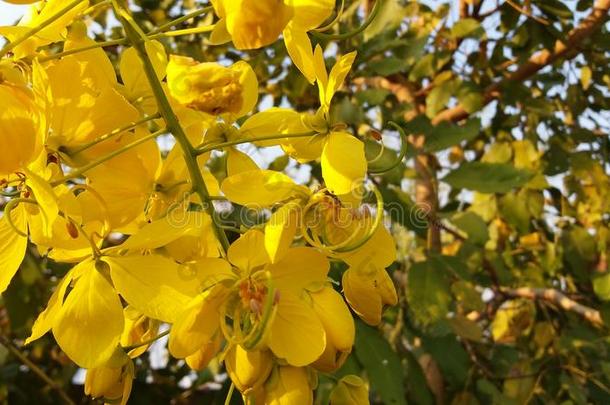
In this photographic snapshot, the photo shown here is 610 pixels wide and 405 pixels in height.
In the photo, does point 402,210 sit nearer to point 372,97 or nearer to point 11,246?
point 372,97

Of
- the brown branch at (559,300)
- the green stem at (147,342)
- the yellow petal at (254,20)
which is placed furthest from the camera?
the brown branch at (559,300)

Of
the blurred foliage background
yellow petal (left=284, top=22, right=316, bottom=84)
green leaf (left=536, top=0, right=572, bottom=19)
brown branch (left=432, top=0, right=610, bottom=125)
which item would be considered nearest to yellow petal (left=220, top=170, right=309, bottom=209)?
yellow petal (left=284, top=22, right=316, bottom=84)

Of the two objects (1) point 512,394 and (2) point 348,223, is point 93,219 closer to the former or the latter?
(2) point 348,223

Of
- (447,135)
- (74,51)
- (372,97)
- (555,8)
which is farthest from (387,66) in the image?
(74,51)

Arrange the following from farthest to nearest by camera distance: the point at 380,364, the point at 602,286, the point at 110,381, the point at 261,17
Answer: the point at 602,286 → the point at 380,364 → the point at 110,381 → the point at 261,17

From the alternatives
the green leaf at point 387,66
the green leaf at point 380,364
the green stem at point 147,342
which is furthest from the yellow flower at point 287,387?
the green leaf at point 387,66

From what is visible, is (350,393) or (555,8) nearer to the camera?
(350,393)

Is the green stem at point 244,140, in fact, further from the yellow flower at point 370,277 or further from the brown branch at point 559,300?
the brown branch at point 559,300
